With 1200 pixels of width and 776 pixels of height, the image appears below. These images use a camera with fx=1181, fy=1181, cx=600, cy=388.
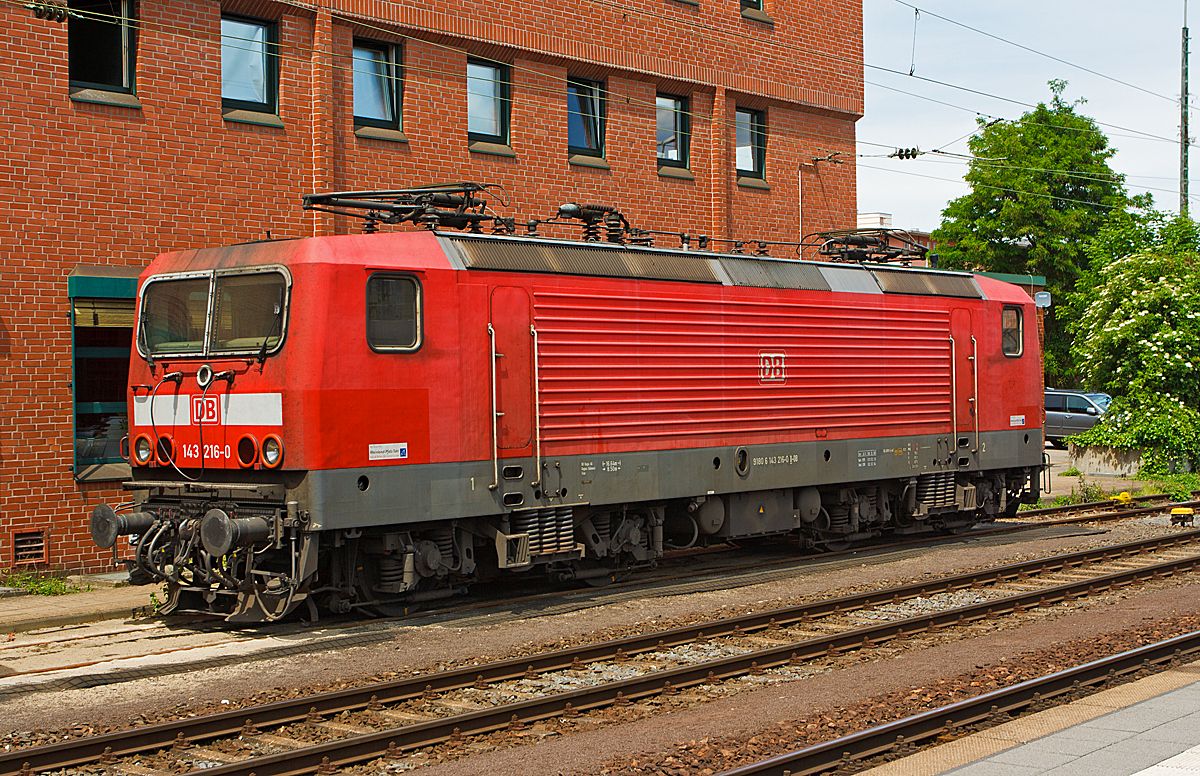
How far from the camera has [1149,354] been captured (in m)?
25.3

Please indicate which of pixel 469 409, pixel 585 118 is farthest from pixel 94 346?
pixel 585 118

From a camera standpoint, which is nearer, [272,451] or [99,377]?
[272,451]

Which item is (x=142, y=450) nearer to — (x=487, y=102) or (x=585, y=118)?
(x=487, y=102)

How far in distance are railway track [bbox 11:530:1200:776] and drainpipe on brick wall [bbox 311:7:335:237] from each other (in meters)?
8.43

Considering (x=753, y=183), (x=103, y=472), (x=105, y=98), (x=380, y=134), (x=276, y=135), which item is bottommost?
(x=103, y=472)

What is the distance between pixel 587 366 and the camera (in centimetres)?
1231

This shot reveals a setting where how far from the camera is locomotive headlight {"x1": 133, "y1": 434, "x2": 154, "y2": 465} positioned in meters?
11.3

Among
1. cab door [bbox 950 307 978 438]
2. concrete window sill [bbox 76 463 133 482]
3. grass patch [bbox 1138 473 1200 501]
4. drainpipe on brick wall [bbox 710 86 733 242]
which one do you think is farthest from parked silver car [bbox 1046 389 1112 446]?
concrete window sill [bbox 76 463 133 482]

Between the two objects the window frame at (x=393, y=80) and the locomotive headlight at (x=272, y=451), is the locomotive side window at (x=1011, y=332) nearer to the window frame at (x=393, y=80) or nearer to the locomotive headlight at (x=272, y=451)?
the window frame at (x=393, y=80)

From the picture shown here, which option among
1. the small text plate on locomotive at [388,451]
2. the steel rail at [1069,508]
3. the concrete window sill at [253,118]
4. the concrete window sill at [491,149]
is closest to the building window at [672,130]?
the concrete window sill at [491,149]

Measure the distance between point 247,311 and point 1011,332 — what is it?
11.6m

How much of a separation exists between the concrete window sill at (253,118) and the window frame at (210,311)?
163 inches

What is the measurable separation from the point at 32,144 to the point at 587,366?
6.82 meters

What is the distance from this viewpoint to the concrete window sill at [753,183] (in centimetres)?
2145
